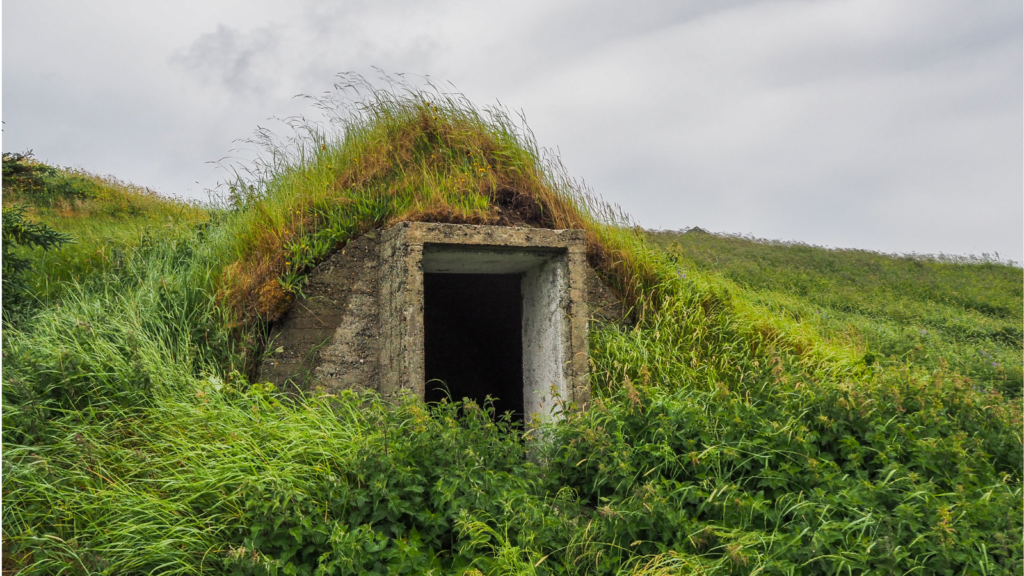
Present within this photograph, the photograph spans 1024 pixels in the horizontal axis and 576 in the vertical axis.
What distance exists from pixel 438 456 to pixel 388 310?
5.78 feet

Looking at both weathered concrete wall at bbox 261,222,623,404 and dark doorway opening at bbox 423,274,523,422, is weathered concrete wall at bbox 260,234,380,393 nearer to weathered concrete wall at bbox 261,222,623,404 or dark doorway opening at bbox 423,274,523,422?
weathered concrete wall at bbox 261,222,623,404

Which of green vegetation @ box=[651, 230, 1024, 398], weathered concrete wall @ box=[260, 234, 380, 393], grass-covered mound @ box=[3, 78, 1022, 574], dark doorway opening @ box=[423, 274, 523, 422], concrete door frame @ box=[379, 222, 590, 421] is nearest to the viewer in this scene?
grass-covered mound @ box=[3, 78, 1022, 574]

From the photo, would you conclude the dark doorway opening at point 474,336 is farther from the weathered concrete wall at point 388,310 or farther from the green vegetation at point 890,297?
the green vegetation at point 890,297

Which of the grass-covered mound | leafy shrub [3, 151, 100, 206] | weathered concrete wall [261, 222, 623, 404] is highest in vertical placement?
leafy shrub [3, 151, 100, 206]

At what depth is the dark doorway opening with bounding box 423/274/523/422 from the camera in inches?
291

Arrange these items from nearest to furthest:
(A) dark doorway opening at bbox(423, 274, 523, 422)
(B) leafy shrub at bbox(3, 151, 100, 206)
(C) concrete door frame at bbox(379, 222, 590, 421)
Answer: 1. (C) concrete door frame at bbox(379, 222, 590, 421)
2. (A) dark doorway opening at bbox(423, 274, 523, 422)
3. (B) leafy shrub at bbox(3, 151, 100, 206)

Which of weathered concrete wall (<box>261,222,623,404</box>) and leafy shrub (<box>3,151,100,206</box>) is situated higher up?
leafy shrub (<box>3,151,100,206</box>)

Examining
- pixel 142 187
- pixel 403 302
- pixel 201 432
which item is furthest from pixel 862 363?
pixel 142 187

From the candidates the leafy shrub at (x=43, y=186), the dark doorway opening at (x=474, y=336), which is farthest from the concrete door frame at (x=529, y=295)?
the leafy shrub at (x=43, y=186)

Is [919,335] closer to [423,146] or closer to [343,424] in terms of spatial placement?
[423,146]

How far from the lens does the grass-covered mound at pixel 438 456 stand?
2852 mm

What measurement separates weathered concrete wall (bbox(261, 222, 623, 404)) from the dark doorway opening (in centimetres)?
207

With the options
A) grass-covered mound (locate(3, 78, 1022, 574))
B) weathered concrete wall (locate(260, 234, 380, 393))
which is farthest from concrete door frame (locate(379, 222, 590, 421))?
grass-covered mound (locate(3, 78, 1022, 574))

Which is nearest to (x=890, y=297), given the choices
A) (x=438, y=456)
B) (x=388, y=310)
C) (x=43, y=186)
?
(x=388, y=310)
